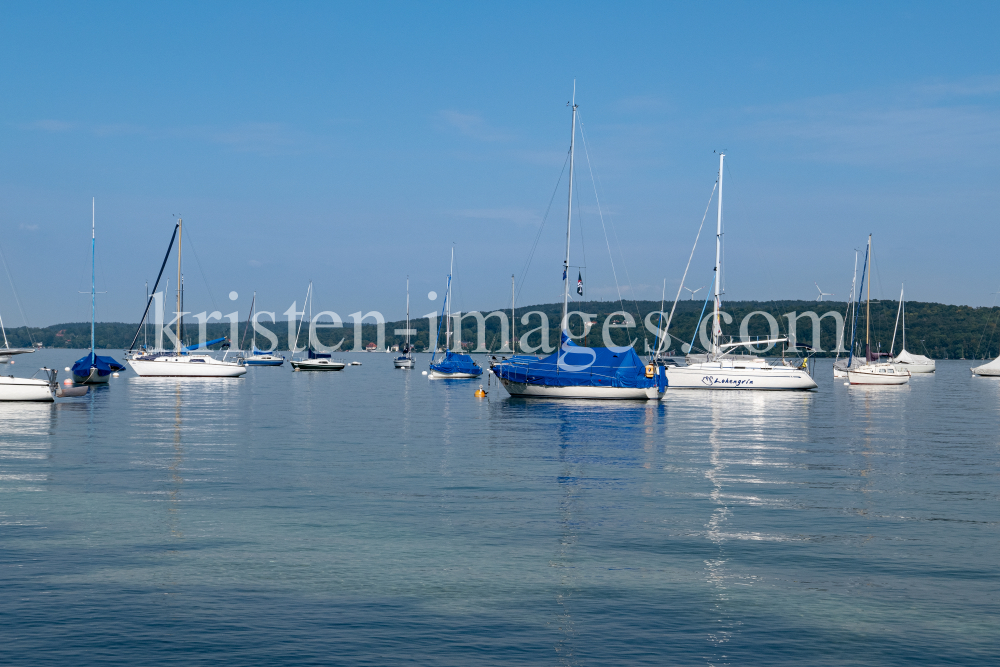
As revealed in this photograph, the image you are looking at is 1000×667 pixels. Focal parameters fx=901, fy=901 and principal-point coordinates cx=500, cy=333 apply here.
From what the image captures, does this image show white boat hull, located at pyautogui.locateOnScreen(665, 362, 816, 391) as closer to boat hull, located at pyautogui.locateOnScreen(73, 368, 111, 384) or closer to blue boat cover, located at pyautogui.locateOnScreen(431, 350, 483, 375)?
blue boat cover, located at pyautogui.locateOnScreen(431, 350, 483, 375)

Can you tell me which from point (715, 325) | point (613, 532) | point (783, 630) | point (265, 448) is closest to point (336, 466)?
point (265, 448)

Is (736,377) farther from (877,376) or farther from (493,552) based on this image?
(493,552)

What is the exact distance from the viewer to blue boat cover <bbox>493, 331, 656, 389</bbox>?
64000mm

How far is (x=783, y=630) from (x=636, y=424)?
116ft

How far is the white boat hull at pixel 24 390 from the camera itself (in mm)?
55094

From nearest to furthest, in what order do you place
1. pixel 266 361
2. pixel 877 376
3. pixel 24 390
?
pixel 24 390 → pixel 877 376 → pixel 266 361

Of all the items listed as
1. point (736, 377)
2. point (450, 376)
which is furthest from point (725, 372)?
point (450, 376)

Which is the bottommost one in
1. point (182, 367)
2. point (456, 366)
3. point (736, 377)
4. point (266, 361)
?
point (266, 361)

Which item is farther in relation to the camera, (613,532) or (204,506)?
(204,506)

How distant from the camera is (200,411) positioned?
183 ft

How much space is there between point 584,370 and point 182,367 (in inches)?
2372

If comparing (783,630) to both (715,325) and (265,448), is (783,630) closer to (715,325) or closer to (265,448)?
(265,448)

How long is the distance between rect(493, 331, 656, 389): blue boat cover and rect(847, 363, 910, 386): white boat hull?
49147mm

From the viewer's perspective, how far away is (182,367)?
347 ft
